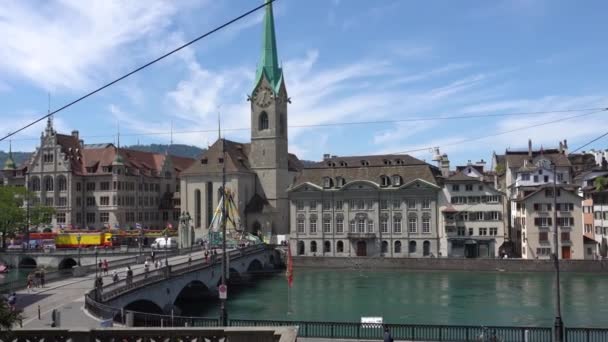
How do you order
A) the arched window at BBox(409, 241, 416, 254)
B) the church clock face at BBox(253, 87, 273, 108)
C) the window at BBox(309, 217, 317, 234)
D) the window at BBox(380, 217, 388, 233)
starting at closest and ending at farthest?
1. the arched window at BBox(409, 241, 416, 254)
2. the window at BBox(380, 217, 388, 233)
3. the window at BBox(309, 217, 317, 234)
4. the church clock face at BBox(253, 87, 273, 108)

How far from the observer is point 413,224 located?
86000mm

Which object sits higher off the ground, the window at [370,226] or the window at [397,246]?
the window at [370,226]

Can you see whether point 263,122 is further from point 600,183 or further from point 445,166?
point 600,183

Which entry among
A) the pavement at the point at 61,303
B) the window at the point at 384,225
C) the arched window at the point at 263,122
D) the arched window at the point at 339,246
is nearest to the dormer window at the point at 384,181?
the window at the point at 384,225

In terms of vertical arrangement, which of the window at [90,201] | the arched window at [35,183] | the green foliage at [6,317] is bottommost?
the green foliage at [6,317]

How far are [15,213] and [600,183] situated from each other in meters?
71.6

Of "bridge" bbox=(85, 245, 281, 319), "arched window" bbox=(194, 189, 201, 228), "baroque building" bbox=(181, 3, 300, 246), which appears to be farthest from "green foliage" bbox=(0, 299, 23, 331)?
"arched window" bbox=(194, 189, 201, 228)

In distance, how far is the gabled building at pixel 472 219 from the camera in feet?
268

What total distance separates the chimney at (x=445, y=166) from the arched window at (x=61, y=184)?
2260 inches

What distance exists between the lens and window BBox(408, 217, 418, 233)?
85.8 meters

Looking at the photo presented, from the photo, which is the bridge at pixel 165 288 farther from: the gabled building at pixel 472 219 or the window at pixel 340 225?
the gabled building at pixel 472 219

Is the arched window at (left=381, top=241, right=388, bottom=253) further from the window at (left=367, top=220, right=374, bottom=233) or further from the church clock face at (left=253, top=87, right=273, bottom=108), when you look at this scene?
the church clock face at (left=253, top=87, right=273, bottom=108)

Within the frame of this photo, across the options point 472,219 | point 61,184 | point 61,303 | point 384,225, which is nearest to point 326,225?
point 384,225

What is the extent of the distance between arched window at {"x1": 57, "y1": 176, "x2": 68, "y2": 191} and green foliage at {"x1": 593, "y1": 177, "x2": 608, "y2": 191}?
7581 centimetres
